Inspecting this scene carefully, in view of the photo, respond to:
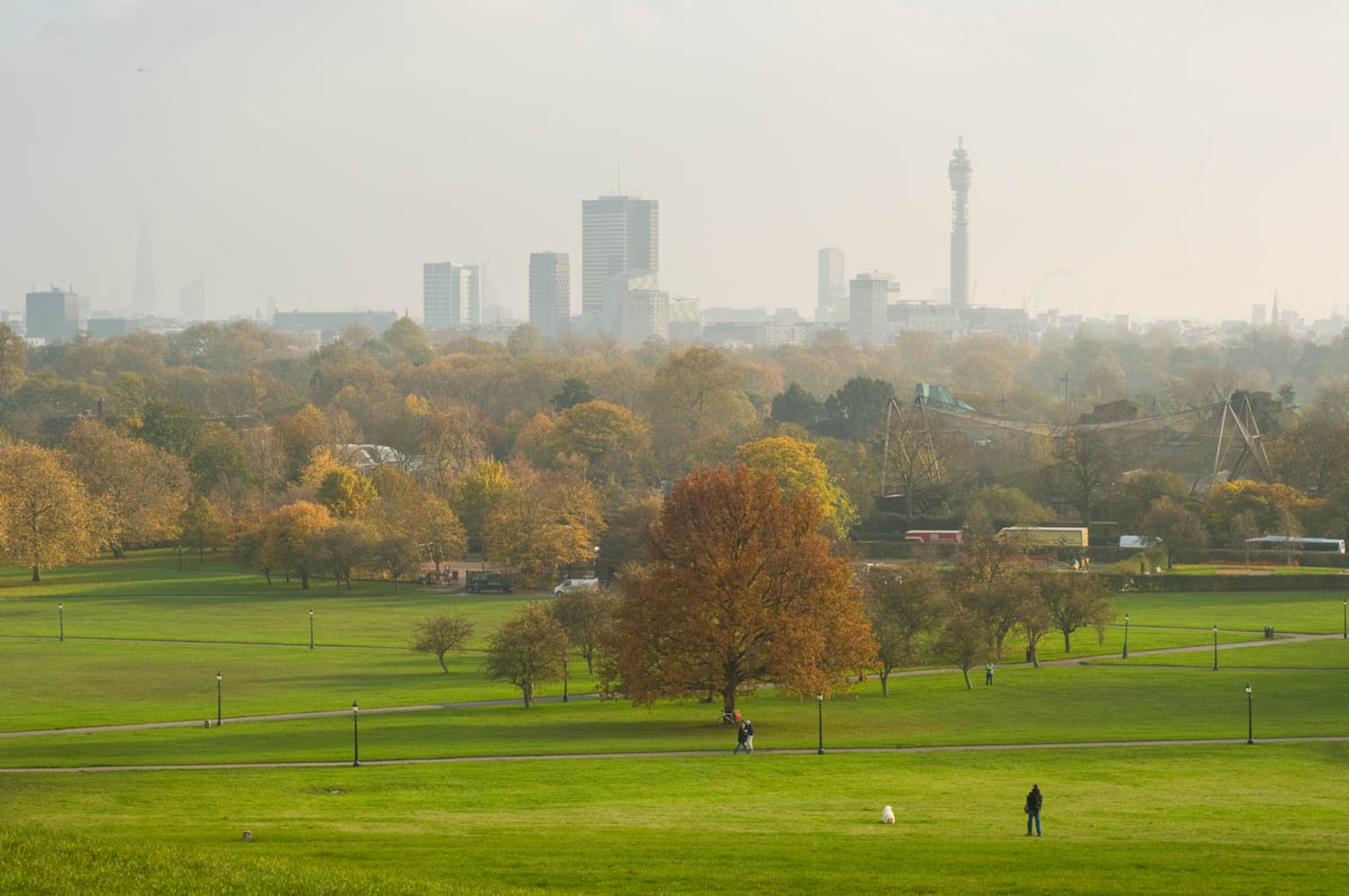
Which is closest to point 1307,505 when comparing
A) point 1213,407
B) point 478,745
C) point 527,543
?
point 1213,407

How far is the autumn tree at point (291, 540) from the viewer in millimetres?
90188

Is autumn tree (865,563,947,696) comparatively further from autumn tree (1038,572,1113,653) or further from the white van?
the white van

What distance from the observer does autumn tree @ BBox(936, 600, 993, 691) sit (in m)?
53.4

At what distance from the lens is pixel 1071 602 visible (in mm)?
61562

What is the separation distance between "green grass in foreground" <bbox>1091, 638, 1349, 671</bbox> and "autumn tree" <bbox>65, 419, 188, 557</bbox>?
218 ft

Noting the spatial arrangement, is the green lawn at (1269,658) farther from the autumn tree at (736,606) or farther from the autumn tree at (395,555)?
the autumn tree at (395,555)

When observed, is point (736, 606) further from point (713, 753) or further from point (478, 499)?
point (478, 499)

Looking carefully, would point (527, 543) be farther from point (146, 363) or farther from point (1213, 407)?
point (146, 363)

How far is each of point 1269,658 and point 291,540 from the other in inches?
2144

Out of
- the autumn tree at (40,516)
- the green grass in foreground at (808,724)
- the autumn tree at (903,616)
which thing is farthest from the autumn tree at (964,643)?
the autumn tree at (40,516)

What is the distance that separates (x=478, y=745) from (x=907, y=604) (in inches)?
752

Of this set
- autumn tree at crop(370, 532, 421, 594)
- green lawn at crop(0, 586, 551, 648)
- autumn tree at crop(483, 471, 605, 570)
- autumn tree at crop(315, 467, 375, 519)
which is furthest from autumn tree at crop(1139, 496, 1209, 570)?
autumn tree at crop(315, 467, 375, 519)

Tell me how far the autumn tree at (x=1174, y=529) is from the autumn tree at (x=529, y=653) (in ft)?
159

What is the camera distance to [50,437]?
453 ft
